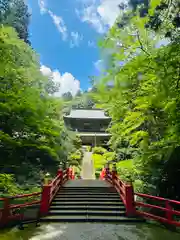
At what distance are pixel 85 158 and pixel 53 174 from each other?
12.7 meters

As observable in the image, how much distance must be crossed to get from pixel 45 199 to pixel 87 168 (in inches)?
615

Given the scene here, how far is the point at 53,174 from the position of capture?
14.5 metres

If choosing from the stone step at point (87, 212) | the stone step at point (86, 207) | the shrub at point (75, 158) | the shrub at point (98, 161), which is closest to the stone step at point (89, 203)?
the stone step at point (86, 207)

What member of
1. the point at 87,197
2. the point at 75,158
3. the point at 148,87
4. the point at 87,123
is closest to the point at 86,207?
the point at 87,197

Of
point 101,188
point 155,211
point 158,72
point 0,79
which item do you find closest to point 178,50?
point 158,72

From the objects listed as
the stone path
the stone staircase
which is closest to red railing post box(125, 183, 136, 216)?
the stone staircase

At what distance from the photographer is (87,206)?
28.8 feet

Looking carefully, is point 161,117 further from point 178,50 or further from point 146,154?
point 178,50

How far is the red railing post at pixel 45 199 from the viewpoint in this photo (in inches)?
319

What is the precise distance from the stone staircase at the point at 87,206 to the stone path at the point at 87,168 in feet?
33.8

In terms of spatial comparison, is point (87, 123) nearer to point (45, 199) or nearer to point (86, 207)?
point (86, 207)

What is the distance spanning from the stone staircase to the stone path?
10310 mm

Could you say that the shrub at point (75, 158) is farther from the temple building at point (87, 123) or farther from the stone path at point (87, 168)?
the temple building at point (87, 123)

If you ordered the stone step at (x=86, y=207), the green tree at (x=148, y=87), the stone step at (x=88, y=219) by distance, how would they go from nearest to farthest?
the green tree at (x=148, y=87)
the stone step at (x=88, y=219)
the stone step at (x=86, y=207)
